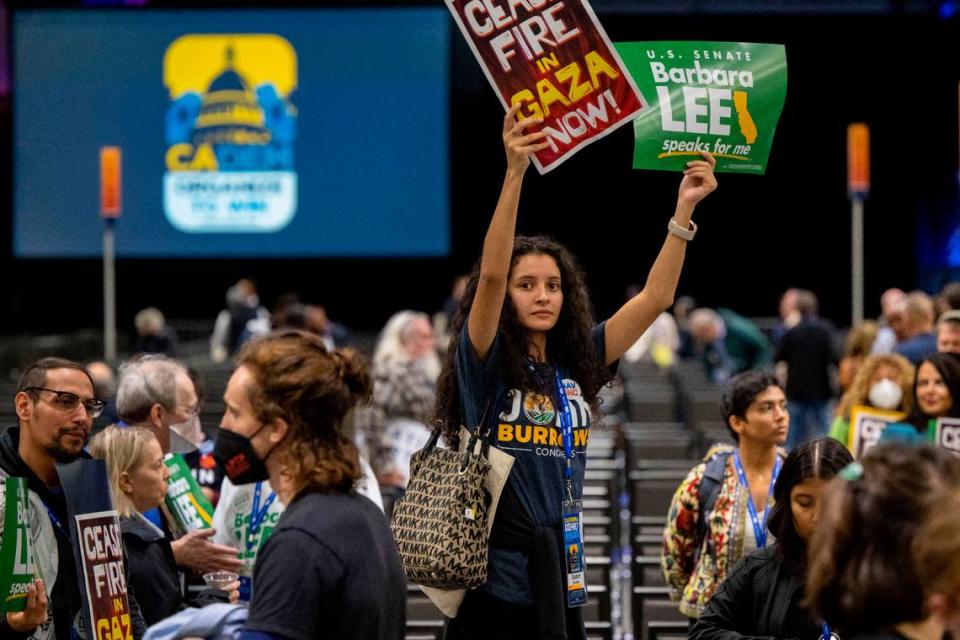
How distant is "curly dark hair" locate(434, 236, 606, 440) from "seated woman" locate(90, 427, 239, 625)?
70cm

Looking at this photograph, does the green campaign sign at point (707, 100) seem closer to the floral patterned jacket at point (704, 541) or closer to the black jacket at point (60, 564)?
the floral patterned jacket at point (704, 541)

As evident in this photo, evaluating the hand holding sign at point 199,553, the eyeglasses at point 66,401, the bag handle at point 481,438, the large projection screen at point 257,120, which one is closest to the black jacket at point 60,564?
the eyeglasses at point 66,401

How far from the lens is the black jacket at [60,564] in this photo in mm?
2914

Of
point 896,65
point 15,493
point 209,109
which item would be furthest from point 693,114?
point 896,65

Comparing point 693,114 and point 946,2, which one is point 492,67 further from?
point 946,2

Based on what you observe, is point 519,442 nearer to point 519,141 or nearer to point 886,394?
point 519,141

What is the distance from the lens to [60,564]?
292 cm

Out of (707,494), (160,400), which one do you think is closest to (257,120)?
(160,400)

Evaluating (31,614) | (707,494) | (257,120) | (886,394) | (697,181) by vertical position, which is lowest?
(31,614)

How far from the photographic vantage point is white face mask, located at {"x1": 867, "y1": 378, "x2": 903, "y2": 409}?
512cm

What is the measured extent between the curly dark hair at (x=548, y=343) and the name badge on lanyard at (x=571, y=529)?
80mm

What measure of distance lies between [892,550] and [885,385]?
3650mm

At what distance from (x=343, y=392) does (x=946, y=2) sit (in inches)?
731

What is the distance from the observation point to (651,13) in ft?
61.5
